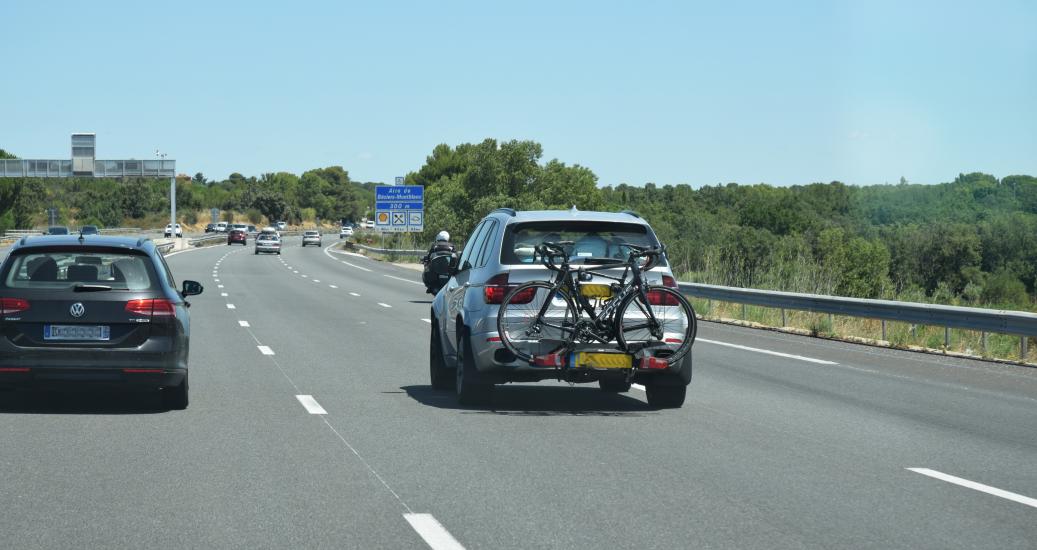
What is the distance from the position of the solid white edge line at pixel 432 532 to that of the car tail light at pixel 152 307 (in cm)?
467

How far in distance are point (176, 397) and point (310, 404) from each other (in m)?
1.22

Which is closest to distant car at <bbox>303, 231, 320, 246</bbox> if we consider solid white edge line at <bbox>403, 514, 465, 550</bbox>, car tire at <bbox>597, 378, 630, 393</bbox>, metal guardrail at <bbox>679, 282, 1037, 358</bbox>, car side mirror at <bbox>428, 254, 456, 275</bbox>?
metal guardrail at <bbox>679, 282, 1037, 358</bbox>

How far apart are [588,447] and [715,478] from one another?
146 cm

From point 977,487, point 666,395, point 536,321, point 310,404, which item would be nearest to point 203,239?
point 310,404

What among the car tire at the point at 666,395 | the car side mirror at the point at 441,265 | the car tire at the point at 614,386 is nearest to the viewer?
the car tire at the point at 666,395

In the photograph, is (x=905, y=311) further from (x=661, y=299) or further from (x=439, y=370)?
(x=661, y=299)

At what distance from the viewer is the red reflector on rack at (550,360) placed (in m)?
10.6

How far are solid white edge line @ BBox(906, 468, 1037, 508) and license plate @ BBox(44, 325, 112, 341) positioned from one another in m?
6.31

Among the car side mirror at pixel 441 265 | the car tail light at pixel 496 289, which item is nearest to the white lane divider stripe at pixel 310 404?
the car side mirror at pixel 441 265

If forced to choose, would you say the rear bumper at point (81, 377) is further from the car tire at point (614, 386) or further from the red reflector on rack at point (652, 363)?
the car tire at point (614, 386)

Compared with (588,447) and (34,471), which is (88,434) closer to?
(34,471)

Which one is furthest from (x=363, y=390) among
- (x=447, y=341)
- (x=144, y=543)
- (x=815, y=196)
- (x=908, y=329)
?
(x=815, y=196)

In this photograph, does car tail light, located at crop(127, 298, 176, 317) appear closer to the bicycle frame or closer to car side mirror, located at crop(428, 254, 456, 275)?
car side mirror, located at crop(428, 254, 456, 275)

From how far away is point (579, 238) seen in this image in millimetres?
11180
